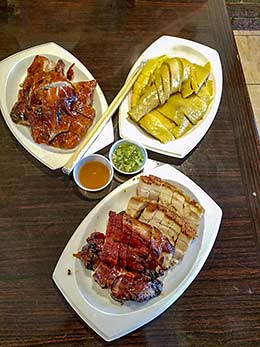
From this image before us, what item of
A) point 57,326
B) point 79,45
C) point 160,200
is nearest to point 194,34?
point 79,45

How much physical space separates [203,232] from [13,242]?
57 centimetres

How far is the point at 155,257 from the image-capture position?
130cm

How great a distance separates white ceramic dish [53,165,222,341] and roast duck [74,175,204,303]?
0.04 meters

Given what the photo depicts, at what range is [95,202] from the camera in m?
1.49

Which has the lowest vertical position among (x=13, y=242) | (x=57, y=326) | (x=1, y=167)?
(x=57, y=326)

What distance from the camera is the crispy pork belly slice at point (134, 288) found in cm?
127

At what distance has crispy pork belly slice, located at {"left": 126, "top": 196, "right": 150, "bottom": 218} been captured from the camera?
4.63 ft

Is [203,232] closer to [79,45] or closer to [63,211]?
[63,211]

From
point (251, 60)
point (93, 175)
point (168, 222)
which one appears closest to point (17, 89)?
point (93, 175)

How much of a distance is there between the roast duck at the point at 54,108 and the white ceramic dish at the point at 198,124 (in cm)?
13

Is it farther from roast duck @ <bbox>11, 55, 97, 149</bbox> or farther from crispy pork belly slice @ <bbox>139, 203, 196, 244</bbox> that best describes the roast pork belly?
roast duck @ <bbox>11, 55, 97, 149</bbox>

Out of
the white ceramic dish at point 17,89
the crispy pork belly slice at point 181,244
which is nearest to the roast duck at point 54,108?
the white ceramic dish at point 17,89

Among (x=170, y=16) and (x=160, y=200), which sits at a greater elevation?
(x=170, y=16)

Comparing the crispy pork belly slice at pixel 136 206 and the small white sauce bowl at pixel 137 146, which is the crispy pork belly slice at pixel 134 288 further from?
the small white sauce bowl at pixel 137 146
